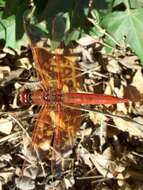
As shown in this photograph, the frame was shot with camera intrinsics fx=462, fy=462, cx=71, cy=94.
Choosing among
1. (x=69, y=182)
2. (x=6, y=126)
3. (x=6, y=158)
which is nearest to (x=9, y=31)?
(x=6, y=126)

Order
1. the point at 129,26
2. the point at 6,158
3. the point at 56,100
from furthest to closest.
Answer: the point at 6,158, the point at 56,100, the point at 129,26

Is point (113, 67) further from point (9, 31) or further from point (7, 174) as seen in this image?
point (7, 174)

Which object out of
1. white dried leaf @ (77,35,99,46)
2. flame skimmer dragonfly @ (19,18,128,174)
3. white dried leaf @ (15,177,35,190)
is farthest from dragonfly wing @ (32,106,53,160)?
white dried leaf @ (77,35,99,46)

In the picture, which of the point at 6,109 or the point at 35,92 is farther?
the point at 6,109

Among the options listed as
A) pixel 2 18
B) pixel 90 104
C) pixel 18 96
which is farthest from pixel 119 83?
pixel 2 18

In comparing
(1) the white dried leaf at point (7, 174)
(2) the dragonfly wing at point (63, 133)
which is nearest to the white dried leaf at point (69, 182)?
(2) the dragonfly wing at point (63, 133)

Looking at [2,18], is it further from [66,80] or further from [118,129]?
[118,129]
